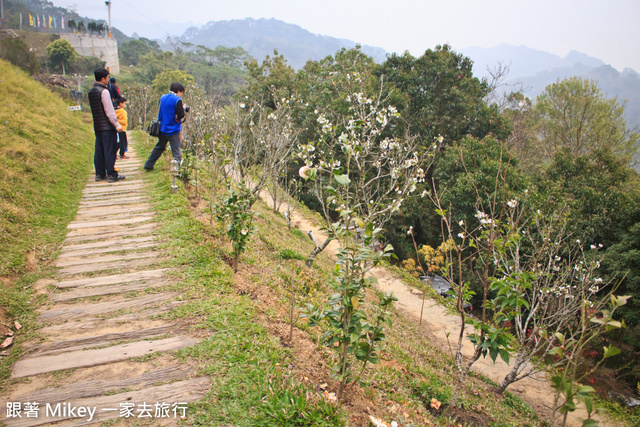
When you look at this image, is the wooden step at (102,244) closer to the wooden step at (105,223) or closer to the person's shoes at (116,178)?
the wooden step at (105,223)

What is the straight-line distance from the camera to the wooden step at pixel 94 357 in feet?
8.05

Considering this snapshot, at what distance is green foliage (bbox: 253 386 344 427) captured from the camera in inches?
87.4

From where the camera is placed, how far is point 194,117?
10.0 metres

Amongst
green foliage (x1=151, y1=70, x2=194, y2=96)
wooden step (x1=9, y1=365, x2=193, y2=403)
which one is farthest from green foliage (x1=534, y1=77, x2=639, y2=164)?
green foliage (x1=151, y1=70, x2=194, y2=96)

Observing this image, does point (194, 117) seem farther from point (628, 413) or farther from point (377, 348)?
point (628, 413)

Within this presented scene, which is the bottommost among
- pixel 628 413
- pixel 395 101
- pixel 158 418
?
pixel 628 413

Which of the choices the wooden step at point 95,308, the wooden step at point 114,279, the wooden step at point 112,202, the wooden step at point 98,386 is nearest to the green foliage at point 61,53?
the wooden step at point 112,202

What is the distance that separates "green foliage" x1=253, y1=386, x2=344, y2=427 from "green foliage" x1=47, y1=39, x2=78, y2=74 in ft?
164

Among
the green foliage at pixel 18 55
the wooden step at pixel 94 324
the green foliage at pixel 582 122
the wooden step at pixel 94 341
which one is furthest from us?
the green foliage at pixel 18 55

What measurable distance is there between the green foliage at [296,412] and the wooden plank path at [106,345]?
481 mm

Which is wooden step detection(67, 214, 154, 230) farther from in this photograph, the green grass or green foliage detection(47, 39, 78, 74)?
green foliage detection(47, 39, 78, 74)

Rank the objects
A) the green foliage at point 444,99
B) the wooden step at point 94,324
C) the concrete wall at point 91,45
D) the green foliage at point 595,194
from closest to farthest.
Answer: the wooden step at point 94,324 → the green foliage at point 595,194 → the green foliage at point 444,99 → the concrete wall at point 91,45

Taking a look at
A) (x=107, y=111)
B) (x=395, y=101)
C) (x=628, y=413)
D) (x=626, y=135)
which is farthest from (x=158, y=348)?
(x=626, y=135)

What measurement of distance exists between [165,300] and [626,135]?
84.6ft
